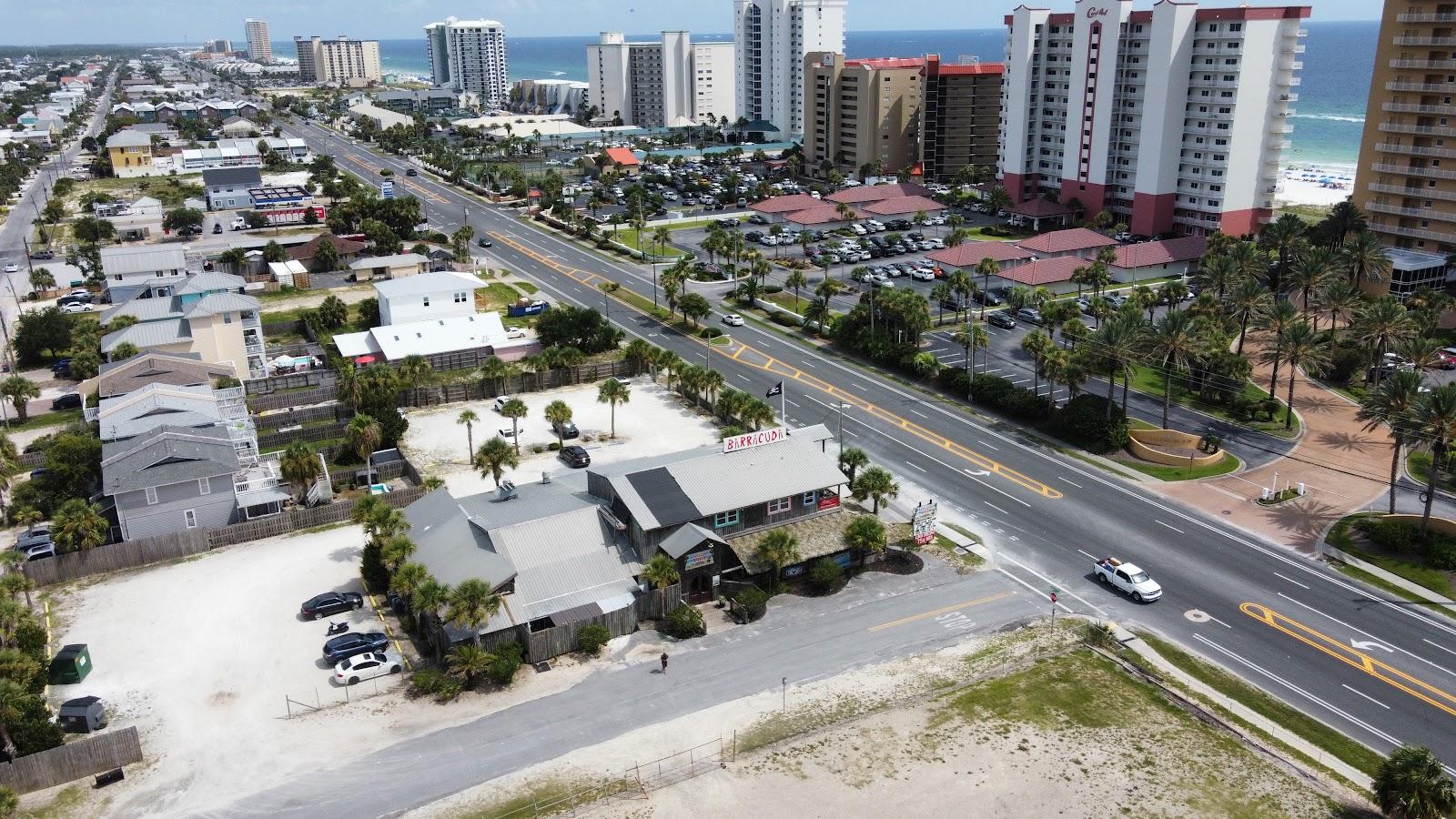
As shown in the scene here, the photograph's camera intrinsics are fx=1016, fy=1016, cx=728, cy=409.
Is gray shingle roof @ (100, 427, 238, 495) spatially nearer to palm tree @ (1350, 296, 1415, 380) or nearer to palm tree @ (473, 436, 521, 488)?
palm tree @ (473, 436, 521, 488)

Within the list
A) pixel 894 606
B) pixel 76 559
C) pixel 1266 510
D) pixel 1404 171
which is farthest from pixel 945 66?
pixel 76 559

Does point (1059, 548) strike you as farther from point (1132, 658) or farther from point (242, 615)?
point (242, 615)

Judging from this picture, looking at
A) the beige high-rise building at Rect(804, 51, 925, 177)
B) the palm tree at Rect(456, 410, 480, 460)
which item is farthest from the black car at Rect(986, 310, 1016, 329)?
the beige high-rise building at Rect(804, 51, 925, 177)

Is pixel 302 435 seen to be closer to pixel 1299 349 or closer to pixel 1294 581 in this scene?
pixel 1294 581

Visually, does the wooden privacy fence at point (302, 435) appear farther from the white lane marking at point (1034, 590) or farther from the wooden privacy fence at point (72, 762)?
the white lane marking at point (1034, 590)

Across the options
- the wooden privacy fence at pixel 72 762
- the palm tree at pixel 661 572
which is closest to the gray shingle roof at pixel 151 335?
the wooden privacy fence at pixel 72 762

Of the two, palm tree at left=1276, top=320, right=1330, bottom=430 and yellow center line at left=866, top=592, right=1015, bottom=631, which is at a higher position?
palm tree at left=1276, top=320, right=1330, bottom=430
